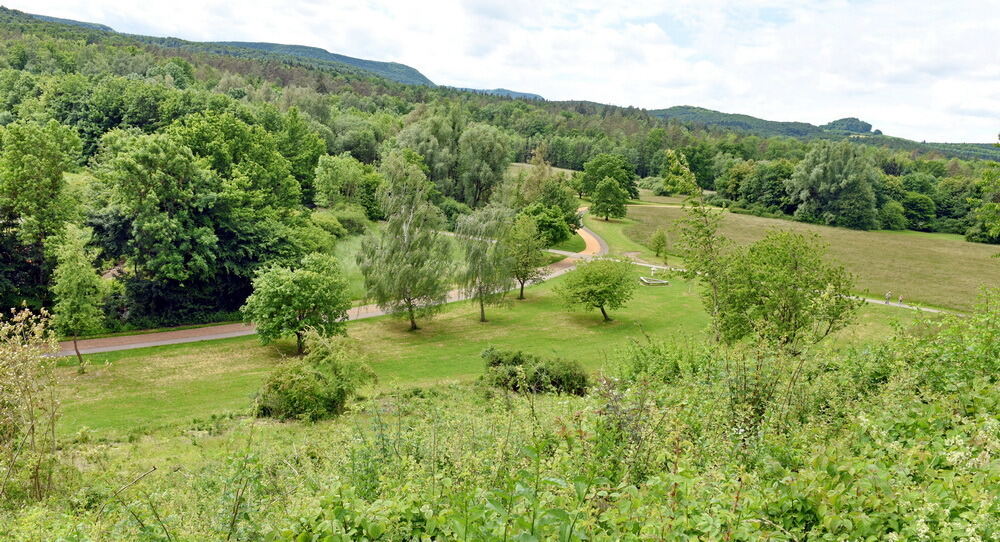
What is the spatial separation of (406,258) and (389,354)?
227 inches

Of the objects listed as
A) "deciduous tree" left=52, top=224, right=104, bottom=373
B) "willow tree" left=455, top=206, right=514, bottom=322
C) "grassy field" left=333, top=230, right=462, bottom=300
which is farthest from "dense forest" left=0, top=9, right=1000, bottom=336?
"willow tree" left=455, top=206, right=514, bottom=322

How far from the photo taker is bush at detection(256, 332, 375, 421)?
19.7 meters

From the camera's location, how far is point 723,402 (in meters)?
7.01

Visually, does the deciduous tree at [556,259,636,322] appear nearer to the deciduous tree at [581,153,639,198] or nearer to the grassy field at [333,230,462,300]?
the grassy field at [333,230,462,300]

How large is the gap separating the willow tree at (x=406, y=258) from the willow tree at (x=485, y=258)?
260cm

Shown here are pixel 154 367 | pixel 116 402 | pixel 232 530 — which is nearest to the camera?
pixel 232 530

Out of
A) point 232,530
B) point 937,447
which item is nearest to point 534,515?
point 232,530

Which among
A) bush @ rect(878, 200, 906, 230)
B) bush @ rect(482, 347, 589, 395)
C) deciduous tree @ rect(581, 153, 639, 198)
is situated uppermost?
deciduous tree @ rect(581, 153, 639, 198)

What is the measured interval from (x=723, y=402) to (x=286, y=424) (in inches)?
635

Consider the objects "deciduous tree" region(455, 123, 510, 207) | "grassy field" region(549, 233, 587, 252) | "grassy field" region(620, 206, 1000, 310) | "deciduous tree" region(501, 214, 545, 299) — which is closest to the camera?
"deciduous tree" region(501, 214, 545, 299)

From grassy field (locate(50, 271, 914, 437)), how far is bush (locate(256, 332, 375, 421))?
1610 millimetres

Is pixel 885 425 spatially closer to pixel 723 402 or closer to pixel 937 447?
pixel 937 447

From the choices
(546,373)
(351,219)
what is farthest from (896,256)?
(546,373)

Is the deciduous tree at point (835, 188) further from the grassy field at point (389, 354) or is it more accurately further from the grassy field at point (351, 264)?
the grassy field at point (351, 264)
